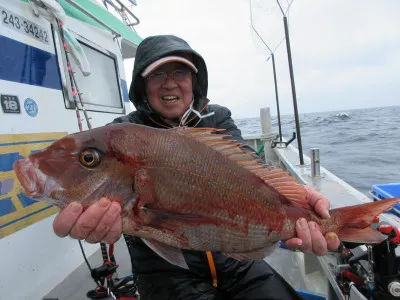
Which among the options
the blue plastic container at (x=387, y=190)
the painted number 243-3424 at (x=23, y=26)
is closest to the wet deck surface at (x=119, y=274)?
the blue plastic container at (x=387, y=190)

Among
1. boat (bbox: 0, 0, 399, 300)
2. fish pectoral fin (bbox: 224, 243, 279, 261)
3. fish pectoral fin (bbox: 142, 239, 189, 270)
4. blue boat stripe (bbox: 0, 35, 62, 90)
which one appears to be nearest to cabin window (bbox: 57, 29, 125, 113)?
boat (bbox: 0, 0, 399, 300)

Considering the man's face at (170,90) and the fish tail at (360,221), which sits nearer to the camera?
the fish tail at (360,221)

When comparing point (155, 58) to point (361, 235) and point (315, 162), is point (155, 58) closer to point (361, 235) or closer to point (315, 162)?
point (361, 235)

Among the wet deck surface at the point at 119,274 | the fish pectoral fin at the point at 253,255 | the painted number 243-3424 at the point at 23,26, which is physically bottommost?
the wet deck surface at the point at 119,274

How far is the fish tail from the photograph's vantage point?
5.08 ft

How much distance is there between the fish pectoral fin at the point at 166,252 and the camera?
1477 millimetres

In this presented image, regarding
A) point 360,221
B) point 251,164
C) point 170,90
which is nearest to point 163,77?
point 170,90

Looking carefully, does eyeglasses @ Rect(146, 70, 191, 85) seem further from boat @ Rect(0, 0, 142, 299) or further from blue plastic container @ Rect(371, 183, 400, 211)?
blue plastic container @ Rect(371, 183, 400, 211)

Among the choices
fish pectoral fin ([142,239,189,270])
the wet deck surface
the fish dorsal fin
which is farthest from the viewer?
the wet deck surface

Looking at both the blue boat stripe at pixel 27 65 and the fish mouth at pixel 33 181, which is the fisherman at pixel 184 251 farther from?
the blue boat stripe at pixel 27 65

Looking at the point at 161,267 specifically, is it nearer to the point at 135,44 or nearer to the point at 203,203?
the point at 203,203

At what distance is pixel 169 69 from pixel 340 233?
1.81m

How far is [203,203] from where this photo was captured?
1.50m

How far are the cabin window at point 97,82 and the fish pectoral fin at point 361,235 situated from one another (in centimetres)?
328
